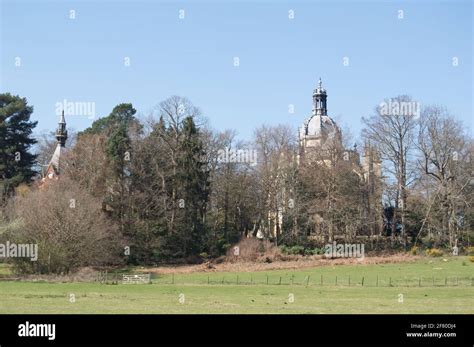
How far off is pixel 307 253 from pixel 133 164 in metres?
18.6

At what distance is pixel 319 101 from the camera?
101812 mm

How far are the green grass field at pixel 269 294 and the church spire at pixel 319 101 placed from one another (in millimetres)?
58563

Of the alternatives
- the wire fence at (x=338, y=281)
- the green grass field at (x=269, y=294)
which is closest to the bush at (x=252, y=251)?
the green grass field at (x=269, y=294)

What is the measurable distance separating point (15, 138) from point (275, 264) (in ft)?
104

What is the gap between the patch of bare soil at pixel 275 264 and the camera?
48.2 metres

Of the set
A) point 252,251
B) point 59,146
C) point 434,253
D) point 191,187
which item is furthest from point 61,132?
point 434,253

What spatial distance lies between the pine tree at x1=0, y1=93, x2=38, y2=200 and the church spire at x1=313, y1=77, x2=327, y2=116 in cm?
5044

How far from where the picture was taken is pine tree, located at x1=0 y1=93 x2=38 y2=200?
204 ft

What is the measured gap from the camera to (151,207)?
5675 centimetres

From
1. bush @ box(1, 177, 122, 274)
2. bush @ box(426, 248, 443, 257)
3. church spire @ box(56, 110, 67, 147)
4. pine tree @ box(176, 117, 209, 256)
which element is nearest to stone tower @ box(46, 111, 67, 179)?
church spire @ box(56, 110, 67, 147)

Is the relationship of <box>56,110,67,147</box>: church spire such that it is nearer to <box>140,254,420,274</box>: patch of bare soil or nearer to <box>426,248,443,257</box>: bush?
<box>140,254,420,274</box>: patch of bare soil

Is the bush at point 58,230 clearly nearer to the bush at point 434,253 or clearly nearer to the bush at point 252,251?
the bush at point 252,251
